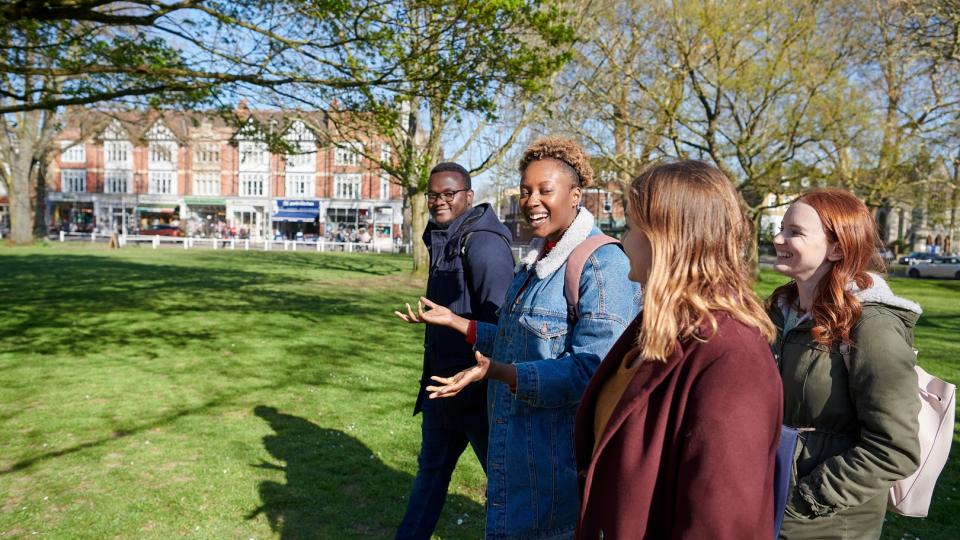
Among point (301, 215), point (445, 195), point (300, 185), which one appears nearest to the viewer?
point (445, 195)

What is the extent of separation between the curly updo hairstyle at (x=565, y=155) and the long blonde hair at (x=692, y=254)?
116cm

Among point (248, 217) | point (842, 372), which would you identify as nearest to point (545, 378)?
point (842, 372)

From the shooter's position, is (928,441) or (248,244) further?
(248,244)

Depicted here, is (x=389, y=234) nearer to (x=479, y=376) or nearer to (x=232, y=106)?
(x=232, y=106)

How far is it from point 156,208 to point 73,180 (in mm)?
8748

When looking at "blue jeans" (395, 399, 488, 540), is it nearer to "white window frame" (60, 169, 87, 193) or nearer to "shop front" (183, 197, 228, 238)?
"shop front" (183, 197, 228, 238)

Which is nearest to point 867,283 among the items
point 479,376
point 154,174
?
point 479,376

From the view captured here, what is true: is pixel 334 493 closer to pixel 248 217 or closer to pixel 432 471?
pixel 432 471

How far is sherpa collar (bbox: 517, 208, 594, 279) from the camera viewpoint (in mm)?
2555

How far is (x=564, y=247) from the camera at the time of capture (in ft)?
8.48

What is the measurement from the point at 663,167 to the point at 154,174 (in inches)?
2929

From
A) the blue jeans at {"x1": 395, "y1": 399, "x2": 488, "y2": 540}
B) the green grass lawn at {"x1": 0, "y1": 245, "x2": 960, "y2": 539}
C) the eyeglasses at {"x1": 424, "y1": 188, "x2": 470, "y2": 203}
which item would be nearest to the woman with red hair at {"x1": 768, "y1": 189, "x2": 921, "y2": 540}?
the blue jeans at {"x1": 395, "y1": 399, "x2": 488, "y2": 540}

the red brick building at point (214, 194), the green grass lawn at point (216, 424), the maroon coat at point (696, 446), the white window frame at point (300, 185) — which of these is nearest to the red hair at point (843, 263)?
the maroon coat at point (696, 446)

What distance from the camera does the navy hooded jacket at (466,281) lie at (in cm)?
344
